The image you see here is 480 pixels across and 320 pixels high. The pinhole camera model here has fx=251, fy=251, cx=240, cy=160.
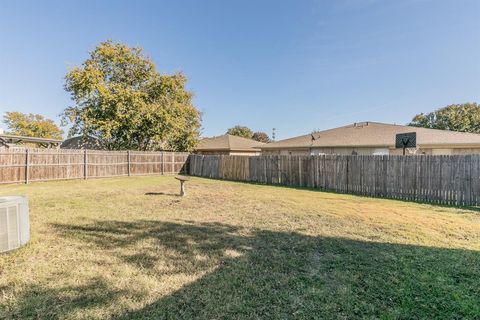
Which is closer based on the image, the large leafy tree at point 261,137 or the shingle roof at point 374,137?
the shingle roof at point 374,137

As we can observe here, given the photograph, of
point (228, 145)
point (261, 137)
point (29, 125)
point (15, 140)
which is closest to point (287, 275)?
point (228, 145)

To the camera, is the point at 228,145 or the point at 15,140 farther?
the point at 228,145

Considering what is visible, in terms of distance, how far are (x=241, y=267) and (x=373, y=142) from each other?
57.1ft

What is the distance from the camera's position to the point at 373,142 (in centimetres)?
1791

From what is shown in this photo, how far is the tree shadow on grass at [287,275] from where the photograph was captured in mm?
2578

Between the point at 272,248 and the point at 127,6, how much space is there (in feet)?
51.6

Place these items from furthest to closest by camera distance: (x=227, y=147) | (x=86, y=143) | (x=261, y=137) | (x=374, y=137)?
(x=261, y=137)
(x=227, y=147)
(x=86, y=143)
(x=374, y=137)

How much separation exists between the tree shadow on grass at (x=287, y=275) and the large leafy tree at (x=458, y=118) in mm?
41077

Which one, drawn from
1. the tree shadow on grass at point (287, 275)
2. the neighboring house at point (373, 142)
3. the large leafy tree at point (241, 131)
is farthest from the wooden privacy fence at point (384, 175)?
the large leafy tree at point (241, 131)

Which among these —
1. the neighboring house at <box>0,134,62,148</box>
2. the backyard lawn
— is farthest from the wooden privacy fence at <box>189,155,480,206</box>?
the neighboring house at <box>0,134,62,148</box>

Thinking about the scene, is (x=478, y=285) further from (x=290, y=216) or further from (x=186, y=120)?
(x=186, y=120)

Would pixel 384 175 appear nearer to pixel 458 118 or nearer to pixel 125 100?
pixel 125 100

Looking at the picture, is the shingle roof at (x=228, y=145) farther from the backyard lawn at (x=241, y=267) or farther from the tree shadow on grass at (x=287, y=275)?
the tree shadow on grass at (x=287, y=275)

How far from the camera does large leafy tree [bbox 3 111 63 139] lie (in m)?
40.0
